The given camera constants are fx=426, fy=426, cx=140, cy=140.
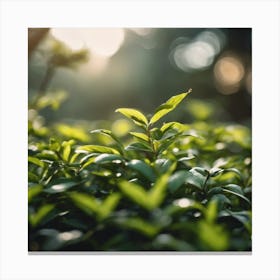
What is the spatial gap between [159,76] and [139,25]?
272 cm

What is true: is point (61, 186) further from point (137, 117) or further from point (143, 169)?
point (137, 117)

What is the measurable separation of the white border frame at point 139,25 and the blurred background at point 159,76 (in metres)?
1.53

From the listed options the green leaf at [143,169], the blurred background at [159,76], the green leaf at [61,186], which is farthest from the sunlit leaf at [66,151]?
the blurred background at [159,76]

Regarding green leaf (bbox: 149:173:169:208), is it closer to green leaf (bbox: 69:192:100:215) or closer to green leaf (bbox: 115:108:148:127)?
green leaf (bbox: 69:192:100:215)

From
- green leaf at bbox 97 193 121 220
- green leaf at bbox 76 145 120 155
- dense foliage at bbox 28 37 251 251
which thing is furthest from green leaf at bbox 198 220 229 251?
green leaf at bbox 76 145 120 155

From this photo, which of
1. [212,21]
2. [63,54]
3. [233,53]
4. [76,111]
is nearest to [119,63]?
[76,111]

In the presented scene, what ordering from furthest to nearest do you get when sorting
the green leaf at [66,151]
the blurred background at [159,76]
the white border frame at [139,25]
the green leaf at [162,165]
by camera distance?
the blurred background at [159,76]
the white border frame at [139,25]
the green leaf at [66,151]
the green leaf at [162,165]

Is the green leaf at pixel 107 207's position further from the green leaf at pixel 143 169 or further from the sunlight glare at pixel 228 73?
the sunlight glare at pixel 228 73

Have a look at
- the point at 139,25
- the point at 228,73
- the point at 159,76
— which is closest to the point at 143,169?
the point at 139,25

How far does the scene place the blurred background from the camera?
354 cm

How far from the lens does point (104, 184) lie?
1163mm

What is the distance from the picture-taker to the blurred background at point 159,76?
354 centimetres
